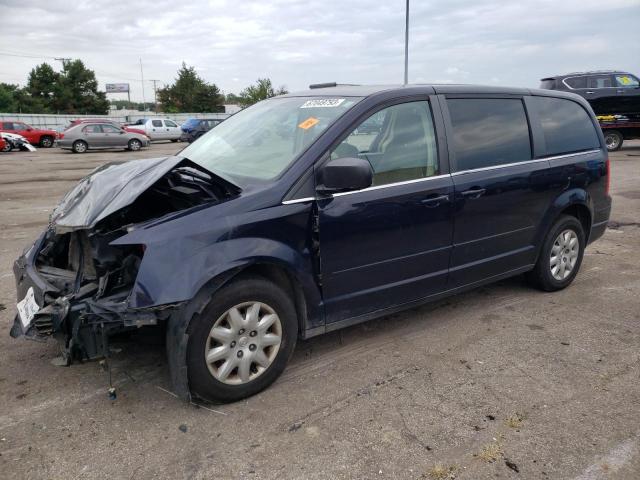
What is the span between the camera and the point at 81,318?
104 inches

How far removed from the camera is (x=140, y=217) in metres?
3.13

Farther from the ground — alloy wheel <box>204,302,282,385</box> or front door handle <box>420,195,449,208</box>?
front door handle <box>420,195,449,208</box>

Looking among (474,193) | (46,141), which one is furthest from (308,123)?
(46,141)

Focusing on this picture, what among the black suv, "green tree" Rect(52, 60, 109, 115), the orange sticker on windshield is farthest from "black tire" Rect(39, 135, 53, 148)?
"green tree" Rect(52, 60, 109, 115)

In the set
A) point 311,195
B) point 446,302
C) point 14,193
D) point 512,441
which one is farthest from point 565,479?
point 14,193

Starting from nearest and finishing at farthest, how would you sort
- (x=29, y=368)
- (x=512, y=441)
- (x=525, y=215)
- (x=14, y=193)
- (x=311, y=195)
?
(x=512, y=441) → (x=311, y=195) → (x=29, y=368) → (x=525, y=215) → (x=14, y=193)

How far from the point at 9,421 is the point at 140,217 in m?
1.32

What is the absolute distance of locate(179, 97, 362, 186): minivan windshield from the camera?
327 centimetres

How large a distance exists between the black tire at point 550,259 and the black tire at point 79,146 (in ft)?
77.5

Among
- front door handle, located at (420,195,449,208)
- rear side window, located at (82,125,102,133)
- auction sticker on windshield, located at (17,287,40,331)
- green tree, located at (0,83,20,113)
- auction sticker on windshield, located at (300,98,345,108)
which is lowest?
auction sticker on windshield, located at (17,287,40,331)

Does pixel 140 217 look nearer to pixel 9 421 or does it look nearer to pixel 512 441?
pixel 9 421

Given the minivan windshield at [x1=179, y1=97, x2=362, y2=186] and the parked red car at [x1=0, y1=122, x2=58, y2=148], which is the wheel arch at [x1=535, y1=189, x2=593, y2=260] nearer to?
the minivan windshield at [x1=179, y1=97, x2=362, y2=186]

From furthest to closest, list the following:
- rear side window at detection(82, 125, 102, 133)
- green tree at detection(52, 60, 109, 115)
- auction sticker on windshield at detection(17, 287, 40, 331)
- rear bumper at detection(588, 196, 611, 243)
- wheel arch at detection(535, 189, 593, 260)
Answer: green tree at detection(52, 60, 109, 115)
rear side window at detection(82, 125, 102, 133)
rear bumper at detection(588, 196, 611, 243)
wheel arch at detection(535, 189, 593, 260)
auction sticker on windshield at detection(17, 287, 40, 331)

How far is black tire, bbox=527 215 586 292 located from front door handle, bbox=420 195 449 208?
1465 mm
